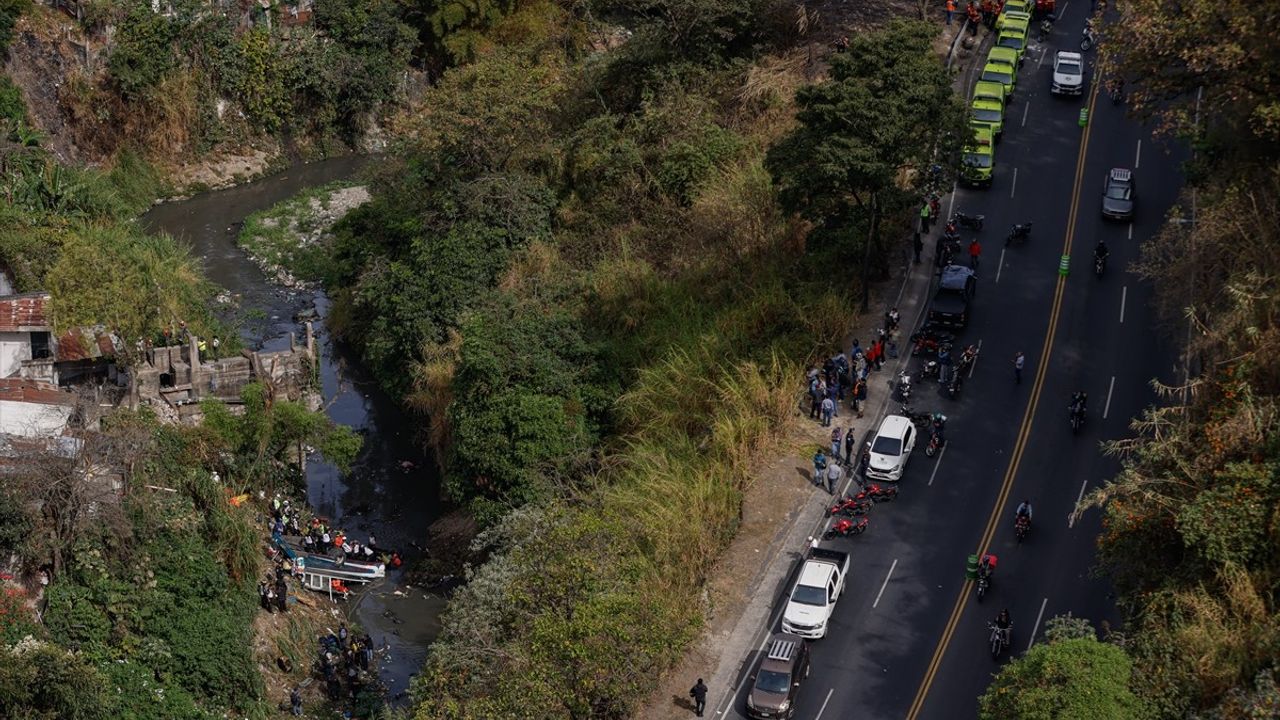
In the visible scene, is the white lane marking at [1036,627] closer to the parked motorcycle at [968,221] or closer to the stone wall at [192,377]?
the parked motorcycle at [968,221]

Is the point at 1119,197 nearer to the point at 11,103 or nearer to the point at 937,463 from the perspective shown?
the point at 937,463

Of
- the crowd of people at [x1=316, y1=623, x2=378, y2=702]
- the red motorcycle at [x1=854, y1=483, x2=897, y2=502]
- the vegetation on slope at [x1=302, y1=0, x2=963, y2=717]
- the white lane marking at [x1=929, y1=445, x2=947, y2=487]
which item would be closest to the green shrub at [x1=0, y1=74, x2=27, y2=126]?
the vegetation on slope at [x1=302, y1=0, x2=963, y2=717]

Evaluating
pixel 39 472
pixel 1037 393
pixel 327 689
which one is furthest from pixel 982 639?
pixel 39 472

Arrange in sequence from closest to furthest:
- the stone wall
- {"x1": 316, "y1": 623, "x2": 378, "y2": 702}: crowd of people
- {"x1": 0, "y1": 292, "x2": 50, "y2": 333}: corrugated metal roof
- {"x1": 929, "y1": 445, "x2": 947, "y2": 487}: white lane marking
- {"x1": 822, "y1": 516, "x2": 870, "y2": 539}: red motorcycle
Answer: {"x1": 822, "y1": 516, "x2": 870, "y2": 539}: red motorcycle < {"x1": 316, "y1": 623, "x2": 378, "y2": 702}: crowd of people < {"x1": 929, "y1": 445, "x2": 947, "y2": 487}: white lane marking < {"x1": 0, "y1": 292, "x2": 50, "y2": 333}: corrugated metal roof < the stone wall

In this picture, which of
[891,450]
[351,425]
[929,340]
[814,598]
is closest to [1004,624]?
[814,598]

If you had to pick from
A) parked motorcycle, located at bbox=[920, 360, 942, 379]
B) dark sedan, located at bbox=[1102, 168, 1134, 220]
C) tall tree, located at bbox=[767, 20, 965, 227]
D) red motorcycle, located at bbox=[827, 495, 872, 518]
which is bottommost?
red motorcycle, located at bbox=[827, 495, 872, 518]

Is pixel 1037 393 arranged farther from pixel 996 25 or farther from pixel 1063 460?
pixel 996 25

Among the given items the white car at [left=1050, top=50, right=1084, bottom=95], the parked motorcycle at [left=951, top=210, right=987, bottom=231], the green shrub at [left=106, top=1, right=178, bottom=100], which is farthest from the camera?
the green shrub at [left=106, top=1, right=178, bottom=100]

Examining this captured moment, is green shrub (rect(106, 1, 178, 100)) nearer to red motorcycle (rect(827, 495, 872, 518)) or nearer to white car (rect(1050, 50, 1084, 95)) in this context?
white car (rect(1050, 50, 1084, 95))
